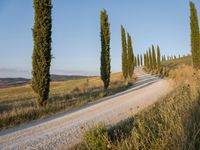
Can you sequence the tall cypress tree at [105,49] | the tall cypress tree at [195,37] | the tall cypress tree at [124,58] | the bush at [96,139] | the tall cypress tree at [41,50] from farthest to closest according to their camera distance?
the tall cypress tree at [124,58] < the tall cypress tree at [195,37] < the tall cypress tree at [105,49] < the tall cypress tree at [41,50] < the bush at [96,139]

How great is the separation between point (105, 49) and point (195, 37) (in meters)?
11.1

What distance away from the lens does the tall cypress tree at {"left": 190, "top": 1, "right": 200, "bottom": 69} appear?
29336 mm

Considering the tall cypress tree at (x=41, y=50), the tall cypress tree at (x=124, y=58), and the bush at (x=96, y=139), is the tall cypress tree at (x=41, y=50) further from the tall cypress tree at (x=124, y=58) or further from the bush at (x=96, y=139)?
the tall cypress tree at (x=124, y=58)

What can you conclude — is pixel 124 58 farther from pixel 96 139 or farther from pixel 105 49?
pixel 96 139

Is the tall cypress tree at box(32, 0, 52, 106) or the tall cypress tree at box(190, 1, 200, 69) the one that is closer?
the tall cypress tree at box(32, 0, 52, 106)

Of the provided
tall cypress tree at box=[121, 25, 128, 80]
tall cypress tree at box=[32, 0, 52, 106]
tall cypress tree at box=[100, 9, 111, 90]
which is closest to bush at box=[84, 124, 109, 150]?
tall cypress tree at box=[32, 0, 52, 106]

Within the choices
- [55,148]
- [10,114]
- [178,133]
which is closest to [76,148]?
[55,148]

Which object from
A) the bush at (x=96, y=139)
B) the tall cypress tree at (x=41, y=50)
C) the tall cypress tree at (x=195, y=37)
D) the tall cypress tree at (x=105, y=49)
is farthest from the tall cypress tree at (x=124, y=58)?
the bush at (x=96, y=139)

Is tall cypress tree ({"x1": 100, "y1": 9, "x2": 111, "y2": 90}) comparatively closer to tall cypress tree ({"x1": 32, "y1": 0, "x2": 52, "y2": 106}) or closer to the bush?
tall cypress tree ({"x1": 32, "y1": 0, "x2": 52, "y2": 106})

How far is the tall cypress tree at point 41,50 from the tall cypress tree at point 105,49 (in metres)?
11.9

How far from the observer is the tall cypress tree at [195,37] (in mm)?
29336

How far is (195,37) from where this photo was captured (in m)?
30.2

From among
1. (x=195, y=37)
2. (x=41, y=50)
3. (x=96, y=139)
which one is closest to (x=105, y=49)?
(x=195, y=37)

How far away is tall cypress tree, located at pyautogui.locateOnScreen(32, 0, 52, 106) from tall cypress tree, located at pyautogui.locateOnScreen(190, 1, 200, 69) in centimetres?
1935
